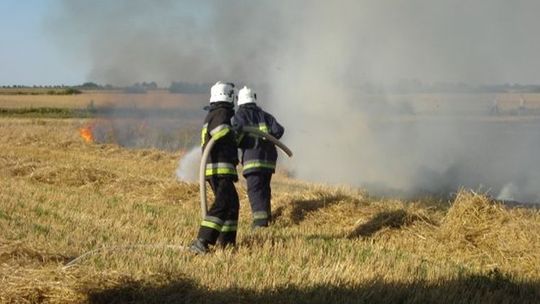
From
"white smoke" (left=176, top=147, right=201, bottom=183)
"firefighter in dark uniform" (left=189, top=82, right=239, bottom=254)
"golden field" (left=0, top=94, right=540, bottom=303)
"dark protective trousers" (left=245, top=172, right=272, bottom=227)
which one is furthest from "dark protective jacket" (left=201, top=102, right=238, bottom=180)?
"white smoke" (left=176, top=147, right=201, bottom=183)

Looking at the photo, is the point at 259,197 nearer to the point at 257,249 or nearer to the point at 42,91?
the point at 257,249

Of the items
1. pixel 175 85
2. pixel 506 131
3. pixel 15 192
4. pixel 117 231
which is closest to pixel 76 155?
pixel 175 85

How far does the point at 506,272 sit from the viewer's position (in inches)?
263

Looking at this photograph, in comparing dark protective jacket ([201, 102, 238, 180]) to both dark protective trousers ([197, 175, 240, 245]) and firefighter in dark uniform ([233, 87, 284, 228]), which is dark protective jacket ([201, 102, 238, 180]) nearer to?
dark protective trousers ([197, 175, 240, 245])

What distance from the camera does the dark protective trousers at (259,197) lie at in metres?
8.84

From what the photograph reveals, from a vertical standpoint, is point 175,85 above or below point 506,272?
above

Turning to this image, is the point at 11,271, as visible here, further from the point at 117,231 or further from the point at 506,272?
the point at 506,272

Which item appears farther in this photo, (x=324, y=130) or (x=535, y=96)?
(x=535, y=96)

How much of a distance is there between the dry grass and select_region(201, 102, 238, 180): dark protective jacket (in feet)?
2.64

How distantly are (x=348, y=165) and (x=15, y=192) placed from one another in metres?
9.04

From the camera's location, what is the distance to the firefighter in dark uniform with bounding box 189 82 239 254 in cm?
689

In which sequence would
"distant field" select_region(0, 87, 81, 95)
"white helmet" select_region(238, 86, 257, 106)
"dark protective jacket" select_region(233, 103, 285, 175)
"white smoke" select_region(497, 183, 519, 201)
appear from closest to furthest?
"dark protective jacket" select_region(233, 103, 285, 175), "white helmet" select_region(238, 86, 257, 106), "white smoke" select_region(497, 183, 519, 201), "distant field" select_region(0, 87, 81, 95)

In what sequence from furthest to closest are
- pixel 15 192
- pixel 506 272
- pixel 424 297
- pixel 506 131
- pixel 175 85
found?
pixel 506 131
pixel 175 85
pixel 15 192
pixel 506 272
pixel 424 297

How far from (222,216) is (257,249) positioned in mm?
463
